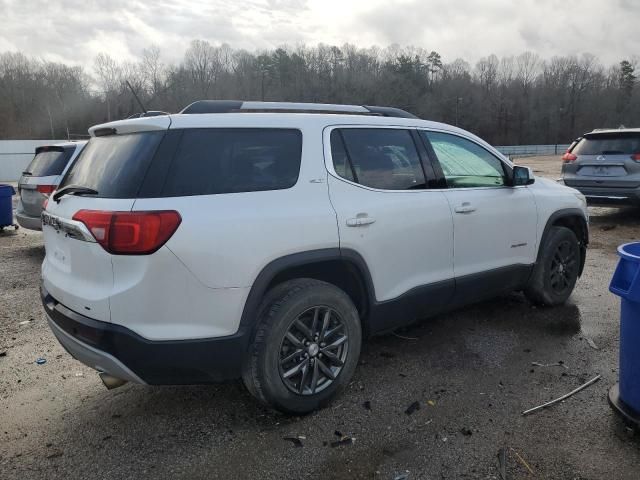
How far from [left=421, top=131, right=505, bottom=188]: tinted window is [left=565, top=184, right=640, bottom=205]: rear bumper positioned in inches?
239

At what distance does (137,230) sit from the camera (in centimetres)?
246

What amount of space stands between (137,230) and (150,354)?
0.64 meters

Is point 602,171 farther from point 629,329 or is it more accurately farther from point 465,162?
point 629,329

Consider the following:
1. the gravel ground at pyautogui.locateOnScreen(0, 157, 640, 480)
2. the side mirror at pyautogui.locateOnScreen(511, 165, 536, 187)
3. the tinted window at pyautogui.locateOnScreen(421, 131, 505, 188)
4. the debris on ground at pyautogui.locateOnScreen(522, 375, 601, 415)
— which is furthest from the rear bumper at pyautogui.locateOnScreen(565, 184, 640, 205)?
the debris on ground at pyautogui.locateOnScreen(522, 375, 601, 415)

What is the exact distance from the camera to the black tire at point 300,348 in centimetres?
285

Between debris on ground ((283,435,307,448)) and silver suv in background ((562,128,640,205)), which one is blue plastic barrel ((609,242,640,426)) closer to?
debris on ground ((283,435,307,448))

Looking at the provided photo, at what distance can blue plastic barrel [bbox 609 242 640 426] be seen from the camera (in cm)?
262

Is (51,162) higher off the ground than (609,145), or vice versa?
(609,145)

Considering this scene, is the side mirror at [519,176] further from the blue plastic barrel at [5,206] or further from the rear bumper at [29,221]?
the blue plastic barrel at [5,206]

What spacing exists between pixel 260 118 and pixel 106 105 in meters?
76.5

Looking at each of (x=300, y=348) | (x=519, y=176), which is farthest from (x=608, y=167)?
(x=300, y=348)

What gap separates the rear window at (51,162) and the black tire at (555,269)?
22.5 feet

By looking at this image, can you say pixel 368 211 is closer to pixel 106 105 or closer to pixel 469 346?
pixel 469 346

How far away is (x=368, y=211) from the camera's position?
3260mm
